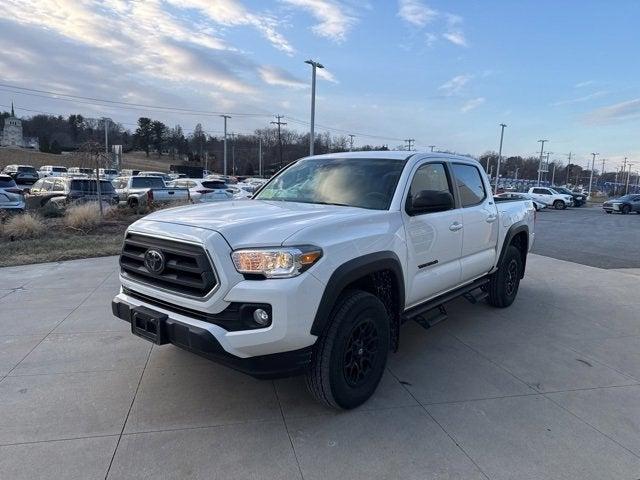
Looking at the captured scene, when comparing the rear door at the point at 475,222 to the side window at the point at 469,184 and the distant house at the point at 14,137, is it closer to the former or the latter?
the side window at the point at 469,184

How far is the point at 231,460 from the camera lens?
2689mm

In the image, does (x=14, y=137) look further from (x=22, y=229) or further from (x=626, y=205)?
(x=626, y=205)

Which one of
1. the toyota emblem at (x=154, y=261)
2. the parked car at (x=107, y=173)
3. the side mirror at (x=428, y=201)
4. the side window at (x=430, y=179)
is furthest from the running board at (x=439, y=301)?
the parked car at (x=107, y=173)

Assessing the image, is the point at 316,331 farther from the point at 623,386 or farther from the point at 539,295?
the point at 539,295

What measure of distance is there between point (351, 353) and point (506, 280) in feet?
11.3

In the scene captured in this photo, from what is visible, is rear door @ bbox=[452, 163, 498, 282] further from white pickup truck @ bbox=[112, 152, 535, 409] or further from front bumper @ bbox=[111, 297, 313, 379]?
front bumper @ bbox=[111, 297, 313, 379]

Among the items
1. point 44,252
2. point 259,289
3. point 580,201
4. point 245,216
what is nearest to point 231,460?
point 259,289

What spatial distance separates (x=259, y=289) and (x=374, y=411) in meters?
1.37

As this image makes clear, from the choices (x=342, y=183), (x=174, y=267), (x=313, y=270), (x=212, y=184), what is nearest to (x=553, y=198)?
(x=212, y=184)

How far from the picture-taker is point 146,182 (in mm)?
19984

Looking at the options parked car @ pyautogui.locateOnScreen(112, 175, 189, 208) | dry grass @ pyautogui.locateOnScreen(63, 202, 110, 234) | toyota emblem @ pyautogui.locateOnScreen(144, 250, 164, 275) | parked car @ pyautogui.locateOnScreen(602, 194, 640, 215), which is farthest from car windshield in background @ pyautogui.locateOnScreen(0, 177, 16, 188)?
parked car @ pyautogui.locateOnScreen(602, 194, 640, 215)

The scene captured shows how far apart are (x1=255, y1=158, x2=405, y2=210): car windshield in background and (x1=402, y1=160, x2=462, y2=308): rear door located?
0.21 metres

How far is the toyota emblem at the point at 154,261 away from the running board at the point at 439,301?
1.96m

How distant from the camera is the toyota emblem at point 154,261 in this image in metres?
3.05
